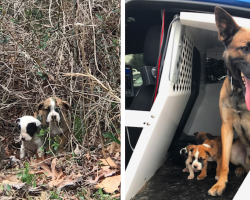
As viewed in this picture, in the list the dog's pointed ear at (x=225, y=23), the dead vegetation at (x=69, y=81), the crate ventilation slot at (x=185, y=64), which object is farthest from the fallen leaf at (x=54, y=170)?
the dog's pointed ear at (x=225, y=23)

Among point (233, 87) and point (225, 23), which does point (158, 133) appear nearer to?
point (233, 87)

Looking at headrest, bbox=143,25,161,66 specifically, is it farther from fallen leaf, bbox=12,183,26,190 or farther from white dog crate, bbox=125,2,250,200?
fallen leaf, bbox=12,183,26,190

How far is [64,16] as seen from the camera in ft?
10.8

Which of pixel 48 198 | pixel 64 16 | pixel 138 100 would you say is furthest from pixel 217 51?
pixel 48 198

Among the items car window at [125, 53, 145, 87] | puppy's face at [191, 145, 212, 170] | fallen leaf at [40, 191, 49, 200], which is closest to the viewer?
puppy's face at [191, 145, 212, 170]

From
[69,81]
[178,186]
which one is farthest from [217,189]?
[69,81]

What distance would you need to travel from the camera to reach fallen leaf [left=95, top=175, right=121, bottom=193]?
249 cm

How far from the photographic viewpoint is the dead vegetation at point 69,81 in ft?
9.35

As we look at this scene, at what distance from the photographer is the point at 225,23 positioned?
1.56 meters

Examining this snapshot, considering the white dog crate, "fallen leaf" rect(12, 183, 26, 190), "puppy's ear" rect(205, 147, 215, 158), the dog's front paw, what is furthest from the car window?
"fallen leaf" rect(12, 183, 26, 190)

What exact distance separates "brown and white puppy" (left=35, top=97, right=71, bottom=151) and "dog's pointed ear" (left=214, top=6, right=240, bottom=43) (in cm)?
226

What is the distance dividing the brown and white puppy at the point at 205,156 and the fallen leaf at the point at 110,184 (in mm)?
779

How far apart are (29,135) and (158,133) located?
1.98m

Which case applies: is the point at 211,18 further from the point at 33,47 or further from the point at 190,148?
the point at 33,47
